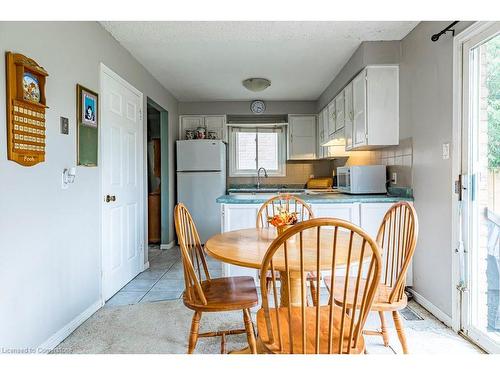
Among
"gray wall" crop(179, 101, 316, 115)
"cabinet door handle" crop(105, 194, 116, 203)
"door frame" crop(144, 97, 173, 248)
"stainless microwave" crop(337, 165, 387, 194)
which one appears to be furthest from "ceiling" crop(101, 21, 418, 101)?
"cabinet door handle" crop(105, 194, 116, 203)

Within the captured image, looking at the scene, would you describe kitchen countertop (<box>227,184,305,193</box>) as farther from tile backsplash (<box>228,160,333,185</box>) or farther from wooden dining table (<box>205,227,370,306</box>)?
wooden dining table (<box>205,227,370,306</box>)

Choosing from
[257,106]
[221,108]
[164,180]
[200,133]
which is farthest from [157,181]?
[257,106]

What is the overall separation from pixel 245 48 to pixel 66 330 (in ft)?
9.31

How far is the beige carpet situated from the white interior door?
46cm

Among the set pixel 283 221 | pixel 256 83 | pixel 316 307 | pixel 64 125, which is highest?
pixel 256 83

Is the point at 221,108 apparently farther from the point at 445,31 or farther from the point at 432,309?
the point at 432,309

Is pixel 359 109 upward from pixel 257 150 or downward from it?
upward

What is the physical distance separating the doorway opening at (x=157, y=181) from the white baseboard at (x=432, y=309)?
11.1 ft

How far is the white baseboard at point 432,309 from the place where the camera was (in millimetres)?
2338

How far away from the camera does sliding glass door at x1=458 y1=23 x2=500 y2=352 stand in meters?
2.00

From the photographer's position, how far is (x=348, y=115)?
3.67 metres

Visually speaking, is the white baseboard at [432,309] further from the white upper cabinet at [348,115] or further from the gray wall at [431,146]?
the white upper cabinet at [348,115]

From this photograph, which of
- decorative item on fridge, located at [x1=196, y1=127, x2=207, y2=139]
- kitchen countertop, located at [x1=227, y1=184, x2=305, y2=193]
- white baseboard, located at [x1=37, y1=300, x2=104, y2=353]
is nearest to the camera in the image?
white baseboard, located at [x1=37, y1=300, x2=104, y2=353]
